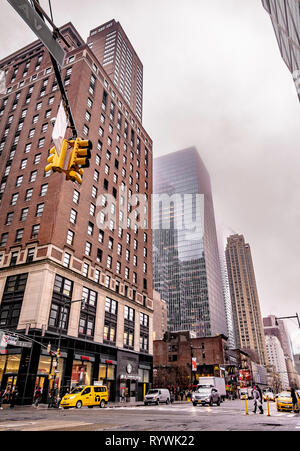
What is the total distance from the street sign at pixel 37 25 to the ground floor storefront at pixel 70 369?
876 inches

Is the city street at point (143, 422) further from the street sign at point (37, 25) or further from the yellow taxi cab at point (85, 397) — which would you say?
the street sign at point (37, 25)

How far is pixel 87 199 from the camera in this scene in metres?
43.1

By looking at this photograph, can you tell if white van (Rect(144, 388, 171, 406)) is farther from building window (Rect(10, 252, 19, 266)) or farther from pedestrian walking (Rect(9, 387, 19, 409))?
building window (Rect(10, 252, 19, 266))

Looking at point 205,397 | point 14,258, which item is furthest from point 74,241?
point 205,397

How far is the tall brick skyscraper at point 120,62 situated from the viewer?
8812 centimetres

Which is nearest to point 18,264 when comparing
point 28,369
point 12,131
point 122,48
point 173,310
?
point 28,369

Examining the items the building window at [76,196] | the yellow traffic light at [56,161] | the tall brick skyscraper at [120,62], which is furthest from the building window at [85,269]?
the tall brick skyscraper at [120,62]

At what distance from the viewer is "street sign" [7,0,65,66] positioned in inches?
308

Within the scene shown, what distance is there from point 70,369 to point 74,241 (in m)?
14.9

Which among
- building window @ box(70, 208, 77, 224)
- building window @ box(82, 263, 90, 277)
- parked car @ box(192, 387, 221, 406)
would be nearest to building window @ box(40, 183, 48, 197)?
building window @ box(70, 208, 77, 224)

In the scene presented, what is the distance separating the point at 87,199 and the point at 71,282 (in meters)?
12.3

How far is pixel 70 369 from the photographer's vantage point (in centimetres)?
3366

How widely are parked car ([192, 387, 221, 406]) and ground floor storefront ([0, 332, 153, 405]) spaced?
10899 millimetres

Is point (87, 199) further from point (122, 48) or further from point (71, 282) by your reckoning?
point (122, 48)
